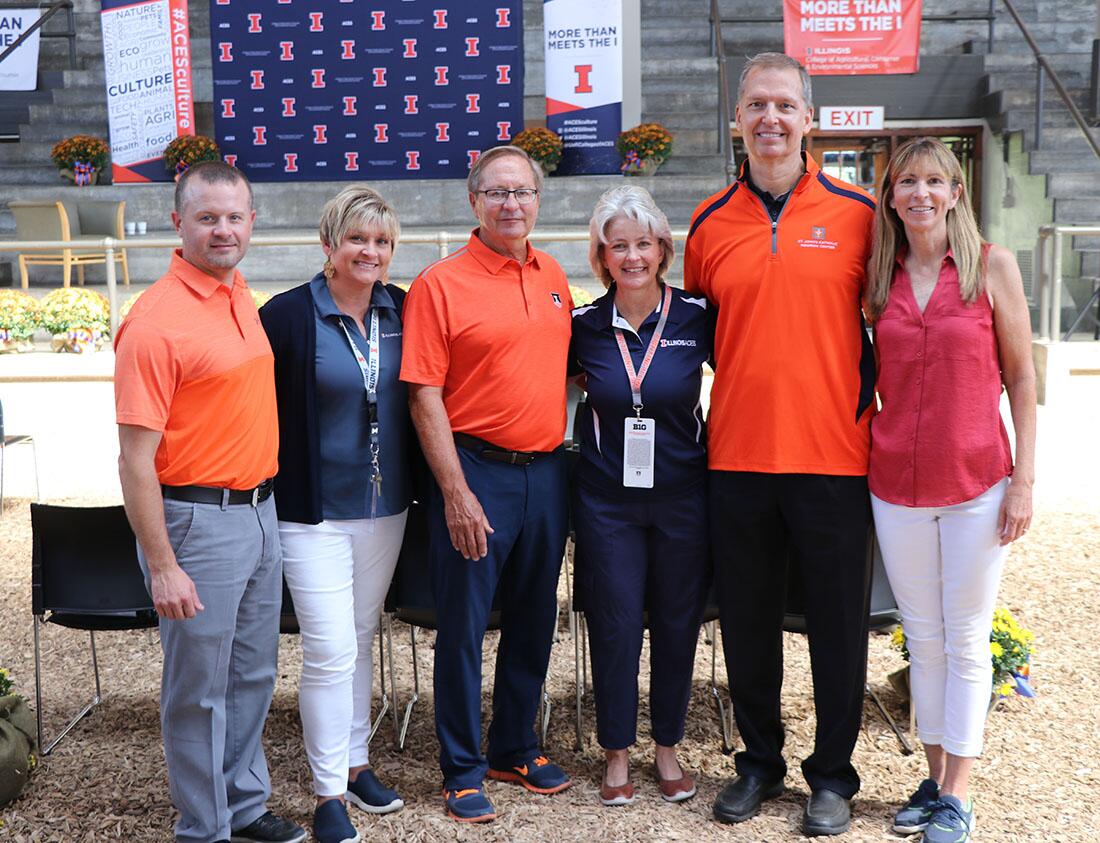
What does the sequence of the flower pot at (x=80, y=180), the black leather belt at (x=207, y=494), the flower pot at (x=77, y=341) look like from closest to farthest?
1. the black leather belt at (x=207, y=494)
2. the flower pot at (x=77, y=341)
3. the flower pot at (x=80, y=180)

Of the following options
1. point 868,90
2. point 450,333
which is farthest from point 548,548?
point 868,90

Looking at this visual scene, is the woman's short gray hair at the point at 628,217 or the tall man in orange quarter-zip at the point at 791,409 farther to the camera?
the woman's short gray hair at the point at 628,217

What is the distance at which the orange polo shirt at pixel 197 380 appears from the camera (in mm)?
2535

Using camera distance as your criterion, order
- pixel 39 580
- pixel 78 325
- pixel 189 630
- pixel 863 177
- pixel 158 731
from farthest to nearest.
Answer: pixel 863 177, pixel 78 325, pixel 158 731, pixel 39 580, pixel 189 630

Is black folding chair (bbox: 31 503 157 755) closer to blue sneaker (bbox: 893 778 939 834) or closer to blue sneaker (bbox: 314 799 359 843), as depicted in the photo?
blue sneaker (bbox: 314 799 359 843)

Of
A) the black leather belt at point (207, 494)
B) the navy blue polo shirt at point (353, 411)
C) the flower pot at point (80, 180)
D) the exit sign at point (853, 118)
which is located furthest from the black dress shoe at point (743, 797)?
the flower pot at point (80, 180)

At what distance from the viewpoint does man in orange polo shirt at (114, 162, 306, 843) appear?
256 centimetres

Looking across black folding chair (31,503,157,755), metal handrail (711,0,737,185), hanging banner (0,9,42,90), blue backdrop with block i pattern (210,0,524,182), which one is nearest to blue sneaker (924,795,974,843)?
black folding chair (31,503,157,755)

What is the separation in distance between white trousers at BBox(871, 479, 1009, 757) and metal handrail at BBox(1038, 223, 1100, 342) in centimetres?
592

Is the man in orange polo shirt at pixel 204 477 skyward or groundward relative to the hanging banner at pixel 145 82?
groundward

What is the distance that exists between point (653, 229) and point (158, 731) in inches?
92.6

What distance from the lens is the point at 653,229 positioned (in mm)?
3096

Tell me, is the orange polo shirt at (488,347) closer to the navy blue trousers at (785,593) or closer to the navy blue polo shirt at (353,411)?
the navy blue polo shirt at (353,411)

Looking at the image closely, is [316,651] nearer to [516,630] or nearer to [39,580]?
[516,630]
